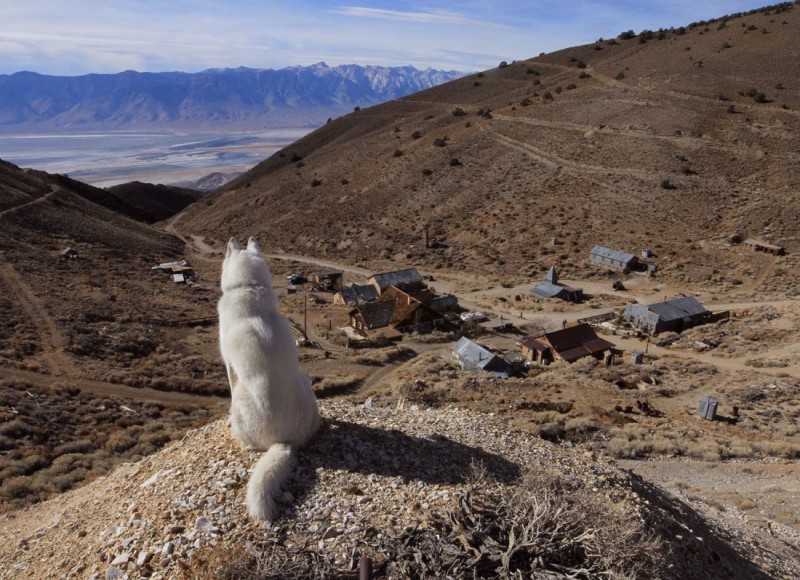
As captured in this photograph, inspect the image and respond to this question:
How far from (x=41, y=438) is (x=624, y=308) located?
37.1 metres

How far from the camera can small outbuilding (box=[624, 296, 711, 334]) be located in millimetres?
35406

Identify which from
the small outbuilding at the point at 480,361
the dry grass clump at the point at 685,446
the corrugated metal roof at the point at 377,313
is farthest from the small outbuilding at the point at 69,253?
the dry grass clump at the point at 685,446

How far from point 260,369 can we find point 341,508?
1.95m

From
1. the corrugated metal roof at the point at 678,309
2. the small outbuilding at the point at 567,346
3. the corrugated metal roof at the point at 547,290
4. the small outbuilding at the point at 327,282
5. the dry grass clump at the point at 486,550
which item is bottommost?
the small outbuilding at the point at 327,282

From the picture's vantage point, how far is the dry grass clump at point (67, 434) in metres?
12.5

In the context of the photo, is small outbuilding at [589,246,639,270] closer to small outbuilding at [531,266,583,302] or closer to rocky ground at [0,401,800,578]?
small outbuilding at [531,266,583,302]

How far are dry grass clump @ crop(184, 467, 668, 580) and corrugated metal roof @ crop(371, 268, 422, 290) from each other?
37.0 m

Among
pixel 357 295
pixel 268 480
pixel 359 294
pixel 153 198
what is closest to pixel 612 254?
pixel 359 294

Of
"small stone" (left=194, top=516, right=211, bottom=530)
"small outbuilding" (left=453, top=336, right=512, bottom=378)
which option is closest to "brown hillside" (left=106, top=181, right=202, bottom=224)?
"small outbuilding" (left=453, top=336, right=512, bottom=378)

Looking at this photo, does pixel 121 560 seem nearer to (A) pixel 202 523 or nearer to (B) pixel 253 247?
(A) pixel 202 523

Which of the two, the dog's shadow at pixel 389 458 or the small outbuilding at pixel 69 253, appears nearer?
the dog's shadow at pixel 389 458

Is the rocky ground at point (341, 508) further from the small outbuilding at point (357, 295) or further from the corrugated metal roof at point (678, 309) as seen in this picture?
the small outbuilding at point (357, 295)

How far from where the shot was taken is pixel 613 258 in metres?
48.9

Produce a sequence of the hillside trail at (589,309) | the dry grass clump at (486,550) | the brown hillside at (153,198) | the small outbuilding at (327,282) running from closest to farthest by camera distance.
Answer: the dry grass clump at (486,550), the hillside trail at (589,309), the small outbuilding at (327,282), the brown hillside at (153,198)
